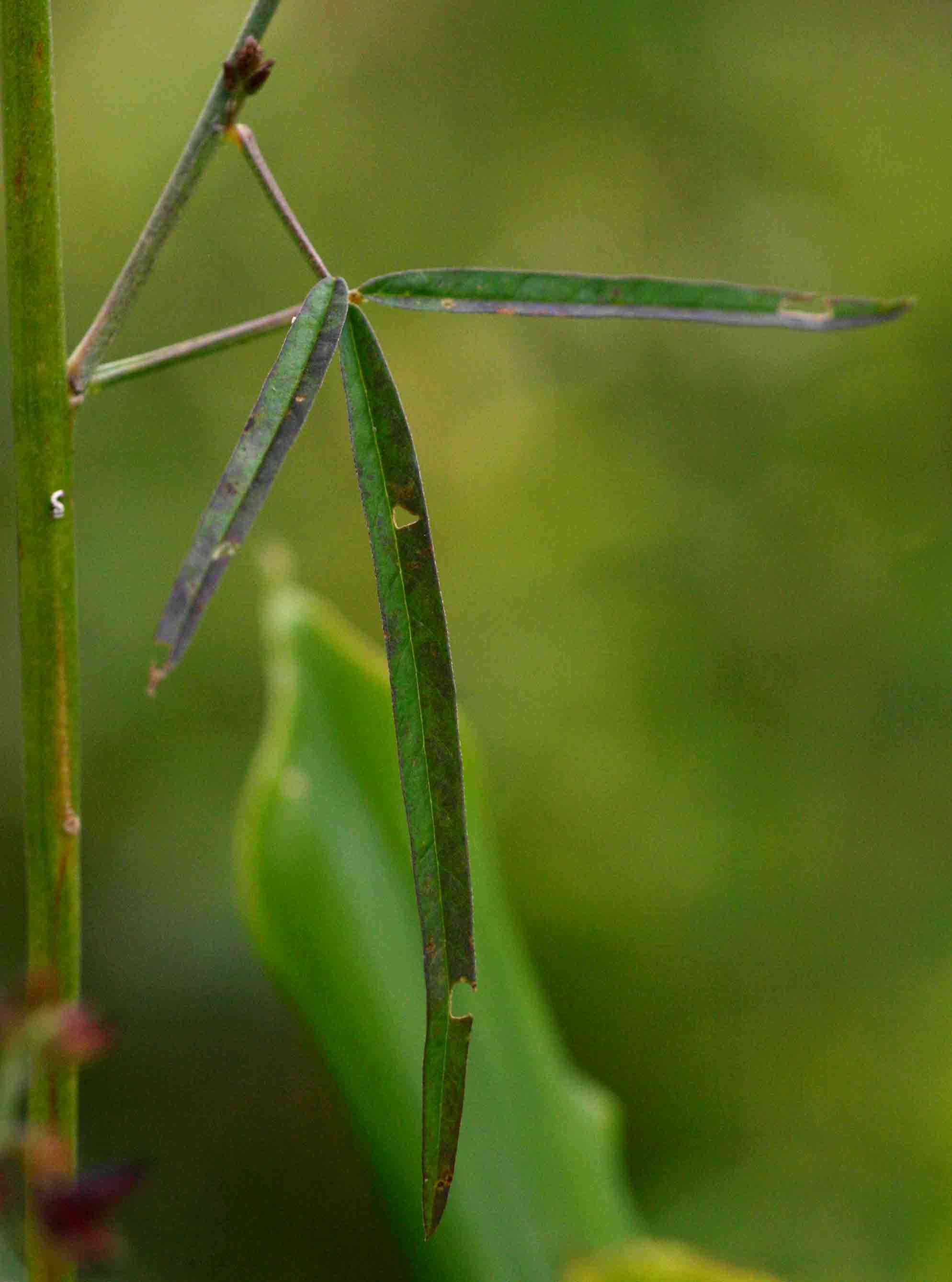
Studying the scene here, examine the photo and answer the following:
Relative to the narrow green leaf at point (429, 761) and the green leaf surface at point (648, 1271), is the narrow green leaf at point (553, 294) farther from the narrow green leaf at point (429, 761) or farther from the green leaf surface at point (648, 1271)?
the green leaf surface at point (648, 1271)

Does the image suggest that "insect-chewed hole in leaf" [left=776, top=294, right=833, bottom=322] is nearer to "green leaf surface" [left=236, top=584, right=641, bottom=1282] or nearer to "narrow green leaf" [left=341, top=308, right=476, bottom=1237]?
"narrow green leaf" [left=341, top=308, right=476, bottom=1237]

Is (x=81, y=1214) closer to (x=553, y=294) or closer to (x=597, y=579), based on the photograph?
(x=553, y=294)

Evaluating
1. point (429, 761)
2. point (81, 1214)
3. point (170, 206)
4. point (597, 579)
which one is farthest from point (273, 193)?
point (597, 579)

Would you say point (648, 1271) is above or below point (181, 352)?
below

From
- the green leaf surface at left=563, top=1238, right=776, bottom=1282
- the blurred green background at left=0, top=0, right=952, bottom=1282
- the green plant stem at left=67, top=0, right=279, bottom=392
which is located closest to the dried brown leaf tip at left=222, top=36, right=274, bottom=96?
the green plant stem at left=67, top=0, right=279, bottom=392

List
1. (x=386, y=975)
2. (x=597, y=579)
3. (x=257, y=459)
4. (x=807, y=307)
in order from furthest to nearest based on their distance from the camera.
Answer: (x=597, y=579) < (x=386, y=975) < (x=807, y=307) < (x=257, y=459)

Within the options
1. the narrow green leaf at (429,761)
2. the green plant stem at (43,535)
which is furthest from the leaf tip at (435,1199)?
the green plant stem at (43,535)

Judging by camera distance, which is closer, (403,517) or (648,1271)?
(403,517)
